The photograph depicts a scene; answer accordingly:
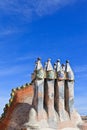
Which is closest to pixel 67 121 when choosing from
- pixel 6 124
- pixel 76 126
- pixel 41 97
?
pixel 76 126

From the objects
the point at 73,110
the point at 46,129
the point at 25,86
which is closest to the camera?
the point at 46,129

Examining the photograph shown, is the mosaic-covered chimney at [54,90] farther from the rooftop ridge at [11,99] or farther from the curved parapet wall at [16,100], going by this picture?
the rooftop ridge at [11,99]

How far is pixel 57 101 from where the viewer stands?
25.9 metres

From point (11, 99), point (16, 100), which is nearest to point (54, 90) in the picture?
point (16, 100)

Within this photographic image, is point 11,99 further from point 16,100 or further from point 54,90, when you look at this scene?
point 54,90

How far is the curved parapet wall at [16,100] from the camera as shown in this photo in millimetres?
27094

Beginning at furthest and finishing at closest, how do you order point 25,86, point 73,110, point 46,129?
point 25,86
point 73,110
point 46,129

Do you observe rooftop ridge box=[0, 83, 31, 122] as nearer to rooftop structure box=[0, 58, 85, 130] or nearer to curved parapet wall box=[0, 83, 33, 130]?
curved parapet wall box=[0, 83, 33, 130]

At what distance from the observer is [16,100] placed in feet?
90.0

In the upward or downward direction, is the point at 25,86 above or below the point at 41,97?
above

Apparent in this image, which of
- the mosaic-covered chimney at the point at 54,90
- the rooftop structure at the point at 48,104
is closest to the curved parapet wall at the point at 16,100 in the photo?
the rooftop structure at the point at 48,104

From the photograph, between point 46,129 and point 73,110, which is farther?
point 73,110

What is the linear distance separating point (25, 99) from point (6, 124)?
221 centimetres

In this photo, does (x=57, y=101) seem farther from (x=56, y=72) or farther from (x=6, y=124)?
(x=6, y=124)
